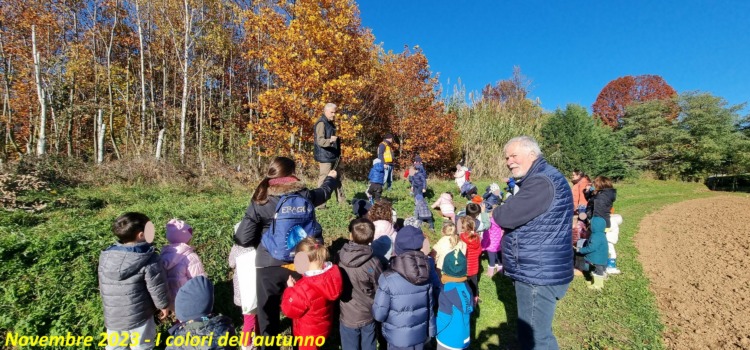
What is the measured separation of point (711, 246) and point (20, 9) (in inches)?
982

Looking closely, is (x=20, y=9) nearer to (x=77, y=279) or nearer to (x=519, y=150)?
(x=77, y=279)

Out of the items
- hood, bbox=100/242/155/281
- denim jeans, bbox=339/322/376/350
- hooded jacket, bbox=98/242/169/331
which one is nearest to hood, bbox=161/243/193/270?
hooded jacket, bbox=98/242/169/331

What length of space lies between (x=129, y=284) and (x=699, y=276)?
32.9ft

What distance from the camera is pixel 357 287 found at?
2.96 metres

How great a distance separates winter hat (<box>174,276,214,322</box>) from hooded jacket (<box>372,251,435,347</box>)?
133 centimetres

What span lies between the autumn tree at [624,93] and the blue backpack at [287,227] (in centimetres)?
5118

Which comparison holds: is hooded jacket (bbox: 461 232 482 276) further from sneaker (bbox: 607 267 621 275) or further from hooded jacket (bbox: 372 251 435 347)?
sneaker (bbox: 607 267 621 275)

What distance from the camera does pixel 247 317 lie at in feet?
10.5

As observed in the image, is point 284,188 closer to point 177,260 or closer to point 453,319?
point 177,260

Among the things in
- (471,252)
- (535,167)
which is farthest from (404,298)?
(471,252)

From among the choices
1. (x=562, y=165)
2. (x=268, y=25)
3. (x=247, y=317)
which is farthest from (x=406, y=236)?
(x=562, y=165)

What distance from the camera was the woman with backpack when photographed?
274cm

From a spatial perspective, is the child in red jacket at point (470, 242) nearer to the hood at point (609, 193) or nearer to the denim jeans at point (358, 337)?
the denim jeans at point (358, 337)

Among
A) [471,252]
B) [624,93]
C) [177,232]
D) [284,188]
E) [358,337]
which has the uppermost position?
[624,93]
